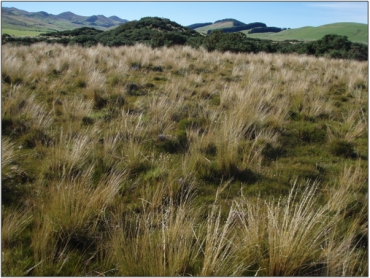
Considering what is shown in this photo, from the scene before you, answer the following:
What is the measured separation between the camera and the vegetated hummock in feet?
7.02

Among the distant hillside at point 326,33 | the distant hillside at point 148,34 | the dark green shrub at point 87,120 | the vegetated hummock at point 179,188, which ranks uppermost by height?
the distant hillside at point 326,33

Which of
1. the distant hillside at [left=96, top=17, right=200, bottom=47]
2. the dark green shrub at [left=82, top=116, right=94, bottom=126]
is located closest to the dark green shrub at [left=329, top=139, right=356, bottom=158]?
the dark green shrub at [left=82, top=116, right=94, bottom=126]

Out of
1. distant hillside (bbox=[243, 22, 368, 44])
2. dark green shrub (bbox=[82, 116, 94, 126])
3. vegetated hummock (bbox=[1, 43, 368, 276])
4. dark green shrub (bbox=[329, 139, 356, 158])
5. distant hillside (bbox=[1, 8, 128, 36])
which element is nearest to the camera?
vegetated hummock (bbox=[1, 43, 368, 276])

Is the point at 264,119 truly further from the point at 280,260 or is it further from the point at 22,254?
the point at 22,254

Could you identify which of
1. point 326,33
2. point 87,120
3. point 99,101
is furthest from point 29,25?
point 87,120

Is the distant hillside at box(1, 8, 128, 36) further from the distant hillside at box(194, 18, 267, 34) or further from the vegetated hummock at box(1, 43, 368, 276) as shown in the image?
the distant hillside at box(194, 18, 267, 34)

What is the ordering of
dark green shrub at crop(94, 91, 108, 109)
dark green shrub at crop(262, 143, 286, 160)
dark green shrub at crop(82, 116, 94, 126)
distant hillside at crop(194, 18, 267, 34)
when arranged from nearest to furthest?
dark green shrub at crop(262, 143, 286, 160) < dark green shrub at crop(82, 116, 94, 126) < dark green shrub at crop(94, 91, 108, 109) < distant hillside at crop(194, 18, 267, 34)

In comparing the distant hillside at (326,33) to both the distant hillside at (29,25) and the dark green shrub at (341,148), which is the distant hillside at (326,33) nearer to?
the distant hillside at (29,25)

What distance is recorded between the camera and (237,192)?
3348 mm

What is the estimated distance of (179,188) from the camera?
3.18m

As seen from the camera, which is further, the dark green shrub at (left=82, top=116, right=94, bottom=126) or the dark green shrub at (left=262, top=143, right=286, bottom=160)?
the dark green shrub at (left=82, top=116, right=94, bottom=126)

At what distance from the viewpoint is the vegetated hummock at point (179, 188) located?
7.02 feet

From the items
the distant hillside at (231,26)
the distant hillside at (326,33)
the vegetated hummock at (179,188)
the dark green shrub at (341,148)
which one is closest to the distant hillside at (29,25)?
the vegetated hummock at (179,188)

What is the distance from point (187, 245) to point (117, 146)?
87.4 inches
